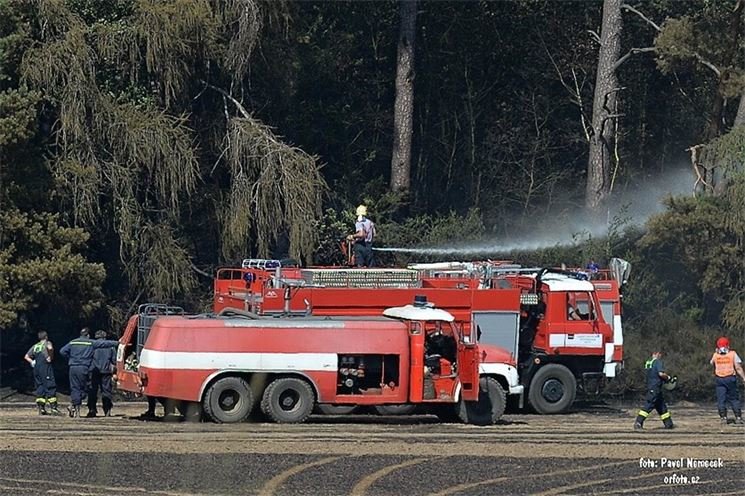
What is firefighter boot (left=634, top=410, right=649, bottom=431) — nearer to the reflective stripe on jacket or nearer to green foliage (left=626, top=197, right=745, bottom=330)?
the reflective stripe on jacket

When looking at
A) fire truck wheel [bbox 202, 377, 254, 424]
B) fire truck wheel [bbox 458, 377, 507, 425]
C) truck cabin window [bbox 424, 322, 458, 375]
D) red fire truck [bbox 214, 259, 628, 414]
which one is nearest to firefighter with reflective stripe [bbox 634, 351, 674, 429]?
fire truck wheel [bbox 458, 377, 507, 425]

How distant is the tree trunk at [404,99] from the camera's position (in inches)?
1512

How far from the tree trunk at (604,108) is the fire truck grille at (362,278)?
46.1 feet

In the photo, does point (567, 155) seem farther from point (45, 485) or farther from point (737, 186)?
point (45, 485)

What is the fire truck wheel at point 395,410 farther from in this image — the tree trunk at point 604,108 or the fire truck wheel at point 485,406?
the tree trunk at point 604,108

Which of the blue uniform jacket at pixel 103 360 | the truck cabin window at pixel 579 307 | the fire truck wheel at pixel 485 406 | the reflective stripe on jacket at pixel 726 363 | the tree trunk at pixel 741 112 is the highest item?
the tree trunk at pixel 741 112

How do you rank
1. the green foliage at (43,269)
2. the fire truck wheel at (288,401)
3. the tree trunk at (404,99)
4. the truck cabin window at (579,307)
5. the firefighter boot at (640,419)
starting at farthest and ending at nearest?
the tree trunk at (404,99) → the green foliage at (43,269) → the truck cabin window at (579,307) → the firefighter boot at (640,419) → the fire truck wheel at (288,401)

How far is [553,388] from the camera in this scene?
26.0 m

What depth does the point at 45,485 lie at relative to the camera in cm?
1565

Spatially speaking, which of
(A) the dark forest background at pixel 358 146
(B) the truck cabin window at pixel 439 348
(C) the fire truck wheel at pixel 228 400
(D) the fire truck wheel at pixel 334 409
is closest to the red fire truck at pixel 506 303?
(D) the fire truck wheel at pixel 334 409

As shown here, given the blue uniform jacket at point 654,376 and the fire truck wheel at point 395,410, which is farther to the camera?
the fire truck wheel at point 395,410

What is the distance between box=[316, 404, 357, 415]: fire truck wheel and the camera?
23625mm

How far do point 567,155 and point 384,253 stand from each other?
997 centimetres

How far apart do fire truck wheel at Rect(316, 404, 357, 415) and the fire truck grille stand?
2.17 meters
